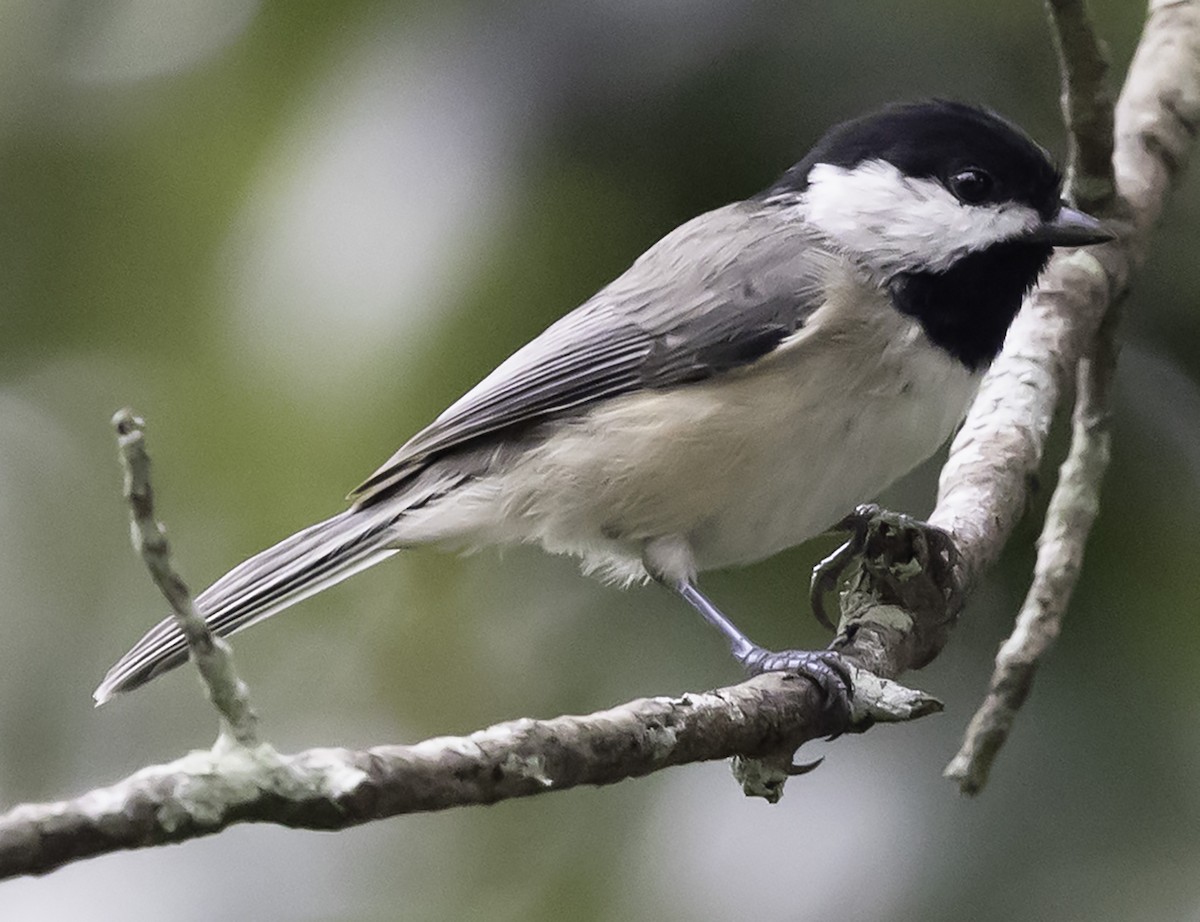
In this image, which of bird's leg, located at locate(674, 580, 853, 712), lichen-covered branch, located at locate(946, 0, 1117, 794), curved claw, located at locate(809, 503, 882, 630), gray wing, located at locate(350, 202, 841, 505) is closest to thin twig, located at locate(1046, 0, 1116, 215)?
lichen-covered branch, located at locate(946, 0, 1117, 794)

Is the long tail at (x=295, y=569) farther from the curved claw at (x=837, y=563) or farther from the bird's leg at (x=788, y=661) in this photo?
the curved claw at (x=837, y=563)

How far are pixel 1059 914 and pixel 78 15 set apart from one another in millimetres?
2081

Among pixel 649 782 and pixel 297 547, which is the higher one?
pixel 297 547

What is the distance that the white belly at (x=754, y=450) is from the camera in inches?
64.3

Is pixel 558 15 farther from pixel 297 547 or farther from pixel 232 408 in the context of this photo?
pixel 297 547

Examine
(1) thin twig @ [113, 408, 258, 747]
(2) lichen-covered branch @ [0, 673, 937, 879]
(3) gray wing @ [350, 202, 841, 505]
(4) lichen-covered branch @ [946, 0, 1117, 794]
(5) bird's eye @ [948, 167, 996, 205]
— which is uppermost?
(1) thin twig @ [113, 408, 258, 747]

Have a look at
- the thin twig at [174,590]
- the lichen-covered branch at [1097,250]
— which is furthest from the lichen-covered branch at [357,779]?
the lichen-covered branch at [1097,250]

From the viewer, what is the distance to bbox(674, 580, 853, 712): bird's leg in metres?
1.31

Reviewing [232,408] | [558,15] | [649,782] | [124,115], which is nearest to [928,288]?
[649,782]

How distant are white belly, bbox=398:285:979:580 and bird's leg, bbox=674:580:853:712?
0.20 feet

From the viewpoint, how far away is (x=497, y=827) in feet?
6.46

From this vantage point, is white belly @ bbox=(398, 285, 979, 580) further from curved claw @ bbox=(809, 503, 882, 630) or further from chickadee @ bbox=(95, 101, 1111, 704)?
curved claw @ bbox=(809, 503, 882, 630)

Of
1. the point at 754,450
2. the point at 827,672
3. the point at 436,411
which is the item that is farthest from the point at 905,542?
the point at 436,411

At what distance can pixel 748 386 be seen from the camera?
169 centimetres
